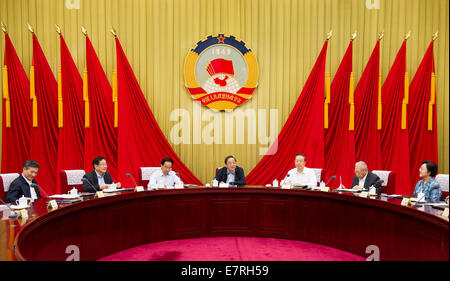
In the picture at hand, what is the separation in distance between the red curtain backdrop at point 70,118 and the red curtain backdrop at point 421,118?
207 inches

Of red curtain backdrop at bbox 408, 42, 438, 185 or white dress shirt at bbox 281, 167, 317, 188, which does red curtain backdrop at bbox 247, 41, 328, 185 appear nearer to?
white dress shirt at bbox 281, 167, 317, 188

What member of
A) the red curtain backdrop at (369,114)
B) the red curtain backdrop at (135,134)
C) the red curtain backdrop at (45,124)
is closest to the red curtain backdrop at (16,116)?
the red curtain backdrop at (45,124)

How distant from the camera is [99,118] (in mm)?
4883

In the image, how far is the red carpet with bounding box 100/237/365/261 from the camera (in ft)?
9.95

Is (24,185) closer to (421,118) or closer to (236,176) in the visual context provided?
(236,176)

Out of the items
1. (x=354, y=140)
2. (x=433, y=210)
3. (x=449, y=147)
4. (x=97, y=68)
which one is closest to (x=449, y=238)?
(x=433, y=210)

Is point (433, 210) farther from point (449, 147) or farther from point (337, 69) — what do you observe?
point (449, 147)

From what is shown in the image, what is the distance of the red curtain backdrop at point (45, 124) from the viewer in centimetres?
474

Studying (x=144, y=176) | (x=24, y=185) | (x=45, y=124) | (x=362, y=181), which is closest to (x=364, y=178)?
(x=362, y=181)

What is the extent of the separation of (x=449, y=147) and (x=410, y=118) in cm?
97

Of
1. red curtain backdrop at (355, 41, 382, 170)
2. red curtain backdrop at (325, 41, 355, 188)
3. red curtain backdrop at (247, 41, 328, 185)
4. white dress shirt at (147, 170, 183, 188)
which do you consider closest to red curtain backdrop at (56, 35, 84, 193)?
white dress shirt at (147, 170, 183, 188)

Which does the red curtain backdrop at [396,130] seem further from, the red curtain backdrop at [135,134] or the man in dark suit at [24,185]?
the man in dark suit at [24,185]

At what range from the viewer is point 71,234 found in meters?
2.55

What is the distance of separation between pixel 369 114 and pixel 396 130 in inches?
19.4
